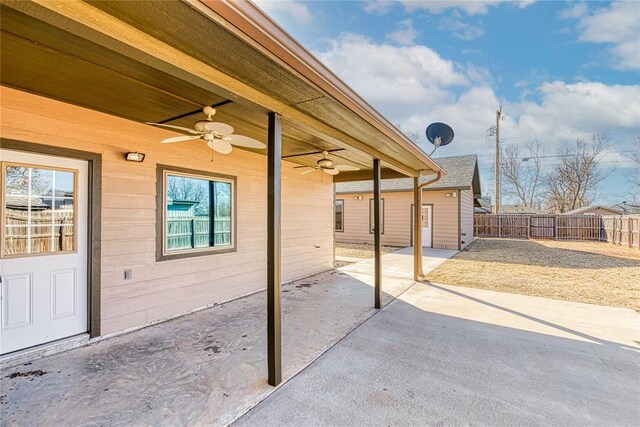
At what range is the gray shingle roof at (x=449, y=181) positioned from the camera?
1139cm

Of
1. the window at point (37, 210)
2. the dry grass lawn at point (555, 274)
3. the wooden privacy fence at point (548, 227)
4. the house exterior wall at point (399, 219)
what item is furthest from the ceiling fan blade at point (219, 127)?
the wooden privacy fence at point (548, 227)

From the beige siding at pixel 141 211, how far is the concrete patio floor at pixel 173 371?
0.34 m

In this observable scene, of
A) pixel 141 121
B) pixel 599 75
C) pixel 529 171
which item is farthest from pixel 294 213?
pixel 529 171

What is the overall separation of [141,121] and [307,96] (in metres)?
2.38

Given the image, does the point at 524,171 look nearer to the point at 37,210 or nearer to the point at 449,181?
the point at 449,181

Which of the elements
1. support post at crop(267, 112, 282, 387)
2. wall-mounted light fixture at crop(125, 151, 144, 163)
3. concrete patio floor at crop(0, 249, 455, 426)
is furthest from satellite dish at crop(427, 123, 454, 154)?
wall-mounted light fixture at crop(125, 151, 144, 163)

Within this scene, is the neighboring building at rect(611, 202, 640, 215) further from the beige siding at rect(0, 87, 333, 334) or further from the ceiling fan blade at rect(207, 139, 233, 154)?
the ceiling fan blade at rect(207, 139, 233, 154)

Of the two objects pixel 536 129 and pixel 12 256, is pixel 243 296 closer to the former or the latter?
pixel 12 256

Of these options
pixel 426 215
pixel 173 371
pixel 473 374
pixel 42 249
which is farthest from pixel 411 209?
pixel 42 249

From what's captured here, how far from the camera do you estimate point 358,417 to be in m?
2.08

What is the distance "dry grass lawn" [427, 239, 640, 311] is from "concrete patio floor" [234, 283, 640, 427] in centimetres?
106

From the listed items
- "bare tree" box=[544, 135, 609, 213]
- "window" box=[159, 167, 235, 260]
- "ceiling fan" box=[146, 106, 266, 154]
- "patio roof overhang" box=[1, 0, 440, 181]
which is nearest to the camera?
"patio roof overhang" box=[1, 0, 440, 181]

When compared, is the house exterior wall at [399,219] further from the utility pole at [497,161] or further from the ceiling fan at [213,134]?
the ceiling fan at [213,134]

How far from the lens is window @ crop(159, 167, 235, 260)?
157 inches
